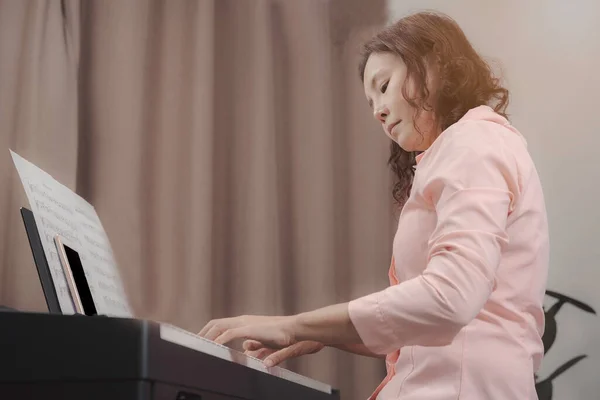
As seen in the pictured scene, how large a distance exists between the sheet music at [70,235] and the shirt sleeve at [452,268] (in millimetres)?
349

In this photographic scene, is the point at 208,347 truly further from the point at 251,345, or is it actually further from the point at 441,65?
the point at 441,65

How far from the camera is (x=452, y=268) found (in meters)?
0.93

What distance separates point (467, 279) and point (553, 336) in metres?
0.99

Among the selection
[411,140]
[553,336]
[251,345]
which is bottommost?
[553,336]

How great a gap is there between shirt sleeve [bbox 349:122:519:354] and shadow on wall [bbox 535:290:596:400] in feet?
2.92

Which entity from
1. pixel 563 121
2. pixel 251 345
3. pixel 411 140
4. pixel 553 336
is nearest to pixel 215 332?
pixel 251 345

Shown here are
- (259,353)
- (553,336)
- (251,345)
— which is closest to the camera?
(251,345)

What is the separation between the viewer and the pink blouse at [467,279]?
938 mm

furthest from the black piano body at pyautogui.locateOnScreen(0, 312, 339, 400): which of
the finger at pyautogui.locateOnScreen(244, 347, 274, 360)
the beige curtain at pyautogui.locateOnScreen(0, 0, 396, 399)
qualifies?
the beige curtain at pyautogui.locateOnScreen(0, 0, 396, 399)

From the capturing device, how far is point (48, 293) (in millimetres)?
922

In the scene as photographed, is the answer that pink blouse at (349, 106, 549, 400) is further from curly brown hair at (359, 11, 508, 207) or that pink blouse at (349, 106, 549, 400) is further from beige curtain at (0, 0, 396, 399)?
beige curtain at (0, 0, 396, 399)

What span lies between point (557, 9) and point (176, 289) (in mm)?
1227

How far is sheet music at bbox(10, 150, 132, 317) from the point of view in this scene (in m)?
0.97

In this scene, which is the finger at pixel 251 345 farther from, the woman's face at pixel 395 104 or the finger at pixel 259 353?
the woman's face at pixel 395 104
